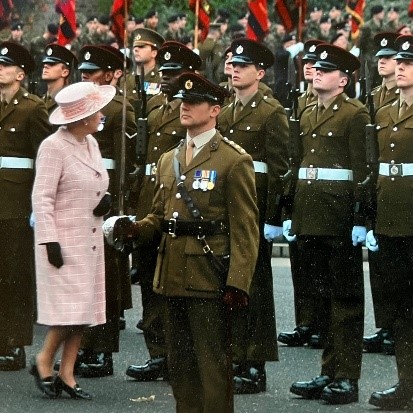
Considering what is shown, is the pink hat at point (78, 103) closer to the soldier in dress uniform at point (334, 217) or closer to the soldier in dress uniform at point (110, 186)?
the soldier in dress uniform at point (110, 186)

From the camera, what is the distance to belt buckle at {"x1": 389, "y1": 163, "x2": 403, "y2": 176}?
1141 cm

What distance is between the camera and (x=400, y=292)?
447 inches

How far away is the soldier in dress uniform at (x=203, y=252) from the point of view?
9648mm

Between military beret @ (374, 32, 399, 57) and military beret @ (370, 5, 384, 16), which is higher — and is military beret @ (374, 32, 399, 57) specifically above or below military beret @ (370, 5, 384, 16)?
below

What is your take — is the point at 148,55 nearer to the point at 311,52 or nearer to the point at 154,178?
the point at 311,52

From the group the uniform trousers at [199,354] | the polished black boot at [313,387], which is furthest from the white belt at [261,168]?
the uniform trousers at [199,354]

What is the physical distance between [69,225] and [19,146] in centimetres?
165

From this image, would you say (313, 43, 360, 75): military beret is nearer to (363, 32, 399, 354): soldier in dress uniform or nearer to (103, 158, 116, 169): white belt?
(103, 158, 116, 169): white belt

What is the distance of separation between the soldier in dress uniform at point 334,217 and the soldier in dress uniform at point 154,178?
866 mm

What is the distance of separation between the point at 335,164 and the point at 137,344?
2.74m

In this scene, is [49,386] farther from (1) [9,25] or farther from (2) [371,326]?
(1) [9,25]

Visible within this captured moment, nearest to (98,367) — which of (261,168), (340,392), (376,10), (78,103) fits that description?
(261,168)

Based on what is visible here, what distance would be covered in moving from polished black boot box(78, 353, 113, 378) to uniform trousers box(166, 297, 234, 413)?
8.45 ft

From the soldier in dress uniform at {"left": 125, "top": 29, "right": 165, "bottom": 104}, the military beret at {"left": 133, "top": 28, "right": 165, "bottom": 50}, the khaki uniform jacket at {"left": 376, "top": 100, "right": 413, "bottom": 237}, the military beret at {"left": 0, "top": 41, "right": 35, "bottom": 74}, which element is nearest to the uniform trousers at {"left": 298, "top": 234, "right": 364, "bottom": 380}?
the khaki uniform jacket at {"left": 376, "top": 100, "right": 413, "bottom": 237}
